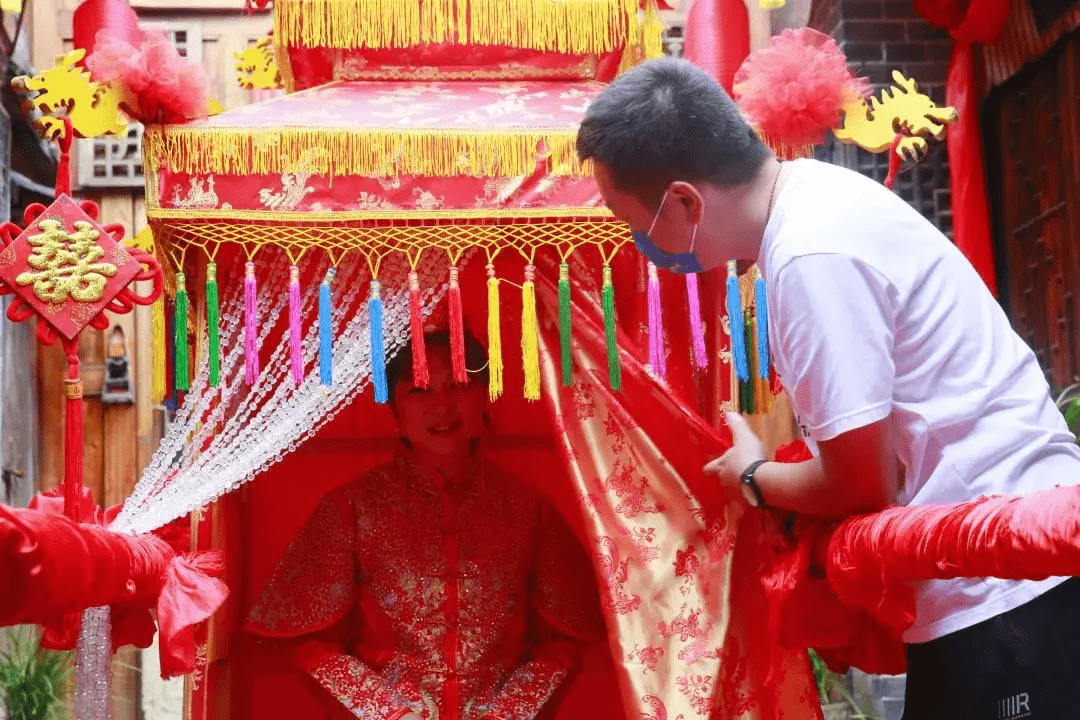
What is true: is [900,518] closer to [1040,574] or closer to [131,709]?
[1040,574]

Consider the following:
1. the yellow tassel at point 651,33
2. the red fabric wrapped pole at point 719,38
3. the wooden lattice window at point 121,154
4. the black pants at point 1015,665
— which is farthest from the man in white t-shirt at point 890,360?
the wooden lattice window at point 121,154

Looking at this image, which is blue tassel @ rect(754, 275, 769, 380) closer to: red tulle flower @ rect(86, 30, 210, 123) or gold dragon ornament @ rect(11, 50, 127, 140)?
red tulle flower @ rect(86, 30, 210, 123)

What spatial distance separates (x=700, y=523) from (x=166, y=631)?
1071mm

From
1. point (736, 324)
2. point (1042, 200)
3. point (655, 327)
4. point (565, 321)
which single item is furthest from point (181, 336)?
point (1042, 200)

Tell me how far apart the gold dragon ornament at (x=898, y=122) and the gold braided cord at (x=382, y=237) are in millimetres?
519

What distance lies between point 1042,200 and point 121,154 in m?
3.39

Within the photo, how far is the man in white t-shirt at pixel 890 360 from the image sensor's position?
1670 millimetres

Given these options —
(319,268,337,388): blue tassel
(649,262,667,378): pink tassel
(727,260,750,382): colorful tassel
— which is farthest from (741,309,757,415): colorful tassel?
(319,268,337,388): blue tassel

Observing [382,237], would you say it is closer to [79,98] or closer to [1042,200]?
[79,98]

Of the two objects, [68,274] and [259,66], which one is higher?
[259,66]

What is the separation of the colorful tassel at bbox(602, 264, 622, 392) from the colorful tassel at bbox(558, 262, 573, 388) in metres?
0.08

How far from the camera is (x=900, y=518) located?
172 centimetres

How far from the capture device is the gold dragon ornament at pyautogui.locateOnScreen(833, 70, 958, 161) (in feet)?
9.14

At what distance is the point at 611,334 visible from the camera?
288 centimetres
